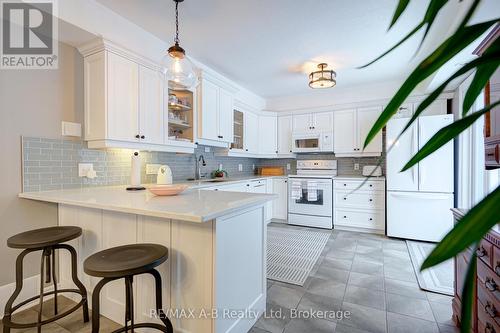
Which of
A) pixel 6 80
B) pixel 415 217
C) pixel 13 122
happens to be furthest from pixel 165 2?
pixel 415 217

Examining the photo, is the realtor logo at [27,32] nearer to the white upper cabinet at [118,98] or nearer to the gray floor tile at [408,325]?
the white upper cabinet at [118,98]

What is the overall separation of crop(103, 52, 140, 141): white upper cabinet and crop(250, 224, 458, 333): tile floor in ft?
6.57

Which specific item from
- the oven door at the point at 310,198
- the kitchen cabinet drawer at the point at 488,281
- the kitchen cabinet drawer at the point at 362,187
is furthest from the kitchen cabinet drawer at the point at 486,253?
the oven door at the point at 310,198

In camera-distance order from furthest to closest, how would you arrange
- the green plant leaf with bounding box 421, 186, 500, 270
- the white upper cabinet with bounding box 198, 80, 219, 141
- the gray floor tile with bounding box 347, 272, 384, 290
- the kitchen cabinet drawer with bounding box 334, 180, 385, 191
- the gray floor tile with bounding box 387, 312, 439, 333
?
the kitchen cabinet drawer with bounding box 334, 180, 385, 191 < the white upper cabinet with bounding box 198, 80, 219, 141 < the gray floor tile with bounding box 347, 272, 384, 290 < the gray floor tile with bounding box 387, 312, 439, 333 < the green plant leaf with bounding box 421, 186, 500, 270

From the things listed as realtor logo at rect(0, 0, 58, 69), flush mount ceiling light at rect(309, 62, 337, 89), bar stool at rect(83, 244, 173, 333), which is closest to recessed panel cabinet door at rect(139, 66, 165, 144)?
realtor logo at rect(0, 0, 58, 69)

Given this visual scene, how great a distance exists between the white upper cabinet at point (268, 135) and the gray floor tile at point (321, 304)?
3109mm

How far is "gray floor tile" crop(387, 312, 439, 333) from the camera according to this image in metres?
1.71

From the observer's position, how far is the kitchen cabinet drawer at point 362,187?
12.9 feet

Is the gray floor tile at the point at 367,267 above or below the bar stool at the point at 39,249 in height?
below

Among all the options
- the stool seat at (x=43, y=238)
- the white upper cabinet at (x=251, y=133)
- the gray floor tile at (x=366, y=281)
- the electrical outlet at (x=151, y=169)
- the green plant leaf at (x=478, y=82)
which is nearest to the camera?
the green plant leaf at (x=478, y=82)

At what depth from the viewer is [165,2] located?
6.90 ft

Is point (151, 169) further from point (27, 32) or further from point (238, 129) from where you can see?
point (238, 129)

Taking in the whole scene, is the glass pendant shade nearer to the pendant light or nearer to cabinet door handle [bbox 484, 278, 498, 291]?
the pendant light

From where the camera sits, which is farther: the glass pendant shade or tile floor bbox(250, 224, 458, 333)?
the glass pendant shade
